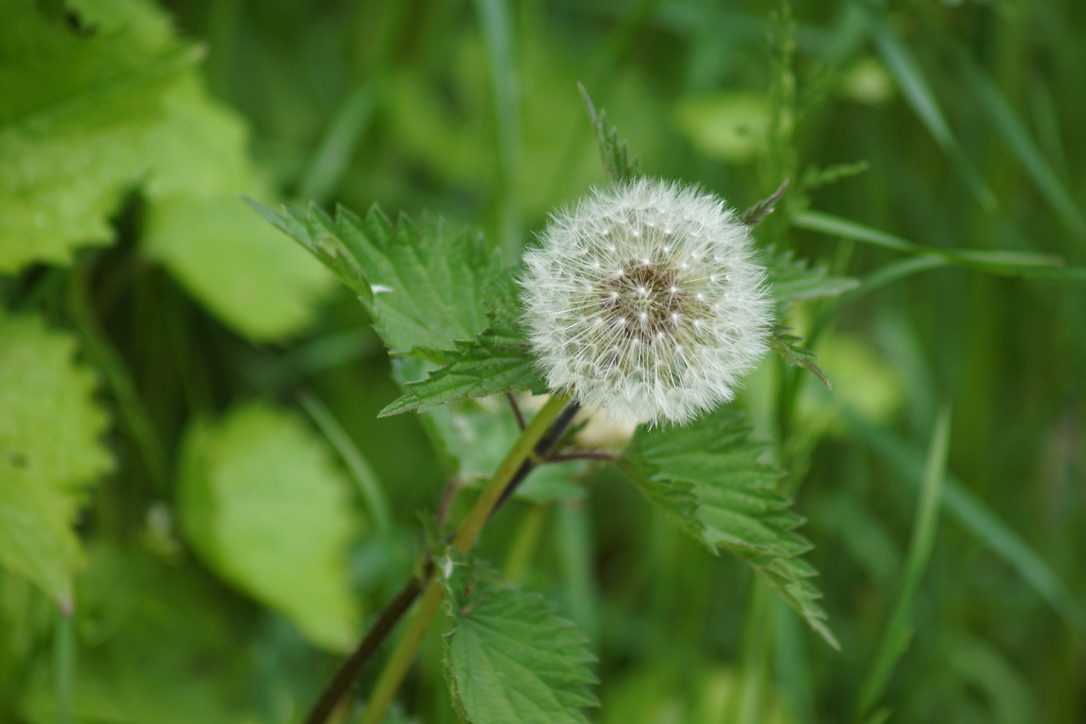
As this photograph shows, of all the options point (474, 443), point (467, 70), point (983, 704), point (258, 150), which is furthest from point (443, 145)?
point (983, 704)

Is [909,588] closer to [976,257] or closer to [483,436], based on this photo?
[976,257]

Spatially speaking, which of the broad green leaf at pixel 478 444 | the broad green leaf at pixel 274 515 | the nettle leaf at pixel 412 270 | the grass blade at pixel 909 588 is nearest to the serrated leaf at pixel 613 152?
the nettle leaf at pixel 412 270

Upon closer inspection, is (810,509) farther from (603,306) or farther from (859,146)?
(603,306)

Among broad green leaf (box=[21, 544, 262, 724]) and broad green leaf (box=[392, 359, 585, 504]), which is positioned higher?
broad green leaf (box=[392, 359, 585, 504])

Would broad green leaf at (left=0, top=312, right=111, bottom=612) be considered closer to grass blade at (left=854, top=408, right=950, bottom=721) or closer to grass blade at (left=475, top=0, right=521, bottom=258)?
grass blade at (left=475, top=0, right=521, bottom=258)

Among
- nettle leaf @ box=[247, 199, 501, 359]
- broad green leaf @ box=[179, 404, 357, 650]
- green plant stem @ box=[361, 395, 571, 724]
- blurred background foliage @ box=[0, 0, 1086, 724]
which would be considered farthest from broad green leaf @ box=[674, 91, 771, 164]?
green plant stem @ box=[361, 395, 571, 724]

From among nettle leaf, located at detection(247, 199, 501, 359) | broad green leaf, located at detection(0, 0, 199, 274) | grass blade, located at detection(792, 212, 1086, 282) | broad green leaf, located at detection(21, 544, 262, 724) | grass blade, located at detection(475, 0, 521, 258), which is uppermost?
grass blade, located at detection(475, 0, 521, 258)
